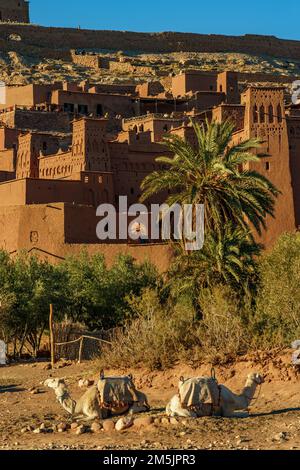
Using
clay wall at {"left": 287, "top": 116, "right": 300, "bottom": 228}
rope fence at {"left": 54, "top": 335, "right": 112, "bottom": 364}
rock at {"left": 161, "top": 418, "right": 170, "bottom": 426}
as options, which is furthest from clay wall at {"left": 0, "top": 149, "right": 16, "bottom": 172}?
rock at {"left": 161, "top": 418, "right": 170, "bottom": 426}

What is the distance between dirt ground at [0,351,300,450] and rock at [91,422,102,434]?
8 centimetres

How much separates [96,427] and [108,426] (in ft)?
0.50

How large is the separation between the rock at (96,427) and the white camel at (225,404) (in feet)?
3.15

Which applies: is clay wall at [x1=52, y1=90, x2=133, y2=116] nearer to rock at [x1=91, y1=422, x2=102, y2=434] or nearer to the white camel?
the white camel

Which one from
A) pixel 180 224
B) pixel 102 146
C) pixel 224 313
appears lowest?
pixel 224 313

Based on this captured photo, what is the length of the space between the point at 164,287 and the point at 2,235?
1301 centimetres

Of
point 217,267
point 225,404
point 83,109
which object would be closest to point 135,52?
point 83,109

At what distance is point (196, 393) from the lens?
54.8 ft

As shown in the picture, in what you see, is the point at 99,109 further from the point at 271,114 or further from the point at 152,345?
the point at 152,345

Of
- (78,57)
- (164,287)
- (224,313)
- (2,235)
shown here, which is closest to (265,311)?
(224,313)

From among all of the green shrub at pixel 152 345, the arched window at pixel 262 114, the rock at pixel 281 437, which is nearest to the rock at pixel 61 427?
the rock at pixel 281 437

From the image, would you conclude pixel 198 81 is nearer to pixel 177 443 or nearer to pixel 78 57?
pixel 78 57

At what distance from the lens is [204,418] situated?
16.6m

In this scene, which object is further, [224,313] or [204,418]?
[224,313]
